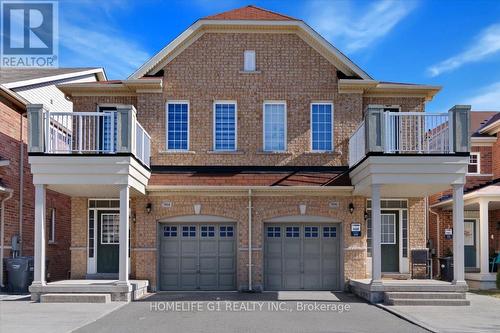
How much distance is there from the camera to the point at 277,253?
19.4 metres

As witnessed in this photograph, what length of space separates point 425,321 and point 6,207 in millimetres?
13094

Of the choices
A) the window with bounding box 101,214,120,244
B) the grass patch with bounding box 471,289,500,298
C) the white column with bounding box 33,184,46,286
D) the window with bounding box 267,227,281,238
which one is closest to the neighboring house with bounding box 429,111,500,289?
the grass patch with bounding box 471,289,500,298

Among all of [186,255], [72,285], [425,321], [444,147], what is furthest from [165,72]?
[425,321]

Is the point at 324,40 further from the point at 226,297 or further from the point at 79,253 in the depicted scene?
the point at 79,253

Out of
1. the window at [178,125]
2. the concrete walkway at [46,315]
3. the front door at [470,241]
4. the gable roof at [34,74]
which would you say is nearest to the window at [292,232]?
the window at [178,125]

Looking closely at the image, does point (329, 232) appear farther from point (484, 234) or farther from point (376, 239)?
point (484, 234)

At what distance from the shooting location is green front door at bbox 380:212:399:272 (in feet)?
65.1

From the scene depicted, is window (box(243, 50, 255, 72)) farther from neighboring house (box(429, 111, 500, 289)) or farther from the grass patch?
the grass patch

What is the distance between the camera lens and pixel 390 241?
1992 cm

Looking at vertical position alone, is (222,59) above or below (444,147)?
above

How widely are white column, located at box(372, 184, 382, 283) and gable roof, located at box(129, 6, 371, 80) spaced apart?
4626mm

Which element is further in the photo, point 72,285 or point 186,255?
point 186,255

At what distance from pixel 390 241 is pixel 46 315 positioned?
10.9m

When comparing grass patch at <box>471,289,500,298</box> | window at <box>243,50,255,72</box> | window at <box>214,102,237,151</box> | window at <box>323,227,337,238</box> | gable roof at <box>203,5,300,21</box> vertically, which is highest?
gable roof at <box>203,5,300,21</box>
